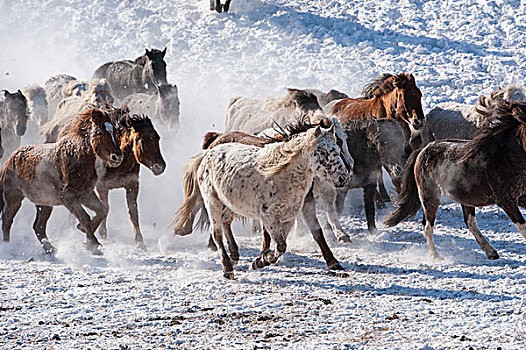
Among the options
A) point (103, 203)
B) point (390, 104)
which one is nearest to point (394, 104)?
point (390, 104)

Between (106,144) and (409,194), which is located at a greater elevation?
(106,144)

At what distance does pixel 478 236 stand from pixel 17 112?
9.94 metres

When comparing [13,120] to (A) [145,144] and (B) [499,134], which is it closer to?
(A) [145,144]

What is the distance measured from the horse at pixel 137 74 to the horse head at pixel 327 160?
31.8 feet

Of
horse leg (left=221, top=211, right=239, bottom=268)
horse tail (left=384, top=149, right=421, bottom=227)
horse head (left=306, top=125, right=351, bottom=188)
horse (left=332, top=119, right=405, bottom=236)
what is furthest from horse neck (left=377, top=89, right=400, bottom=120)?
horse head (left=306, top=125, right=351, bottom=188)

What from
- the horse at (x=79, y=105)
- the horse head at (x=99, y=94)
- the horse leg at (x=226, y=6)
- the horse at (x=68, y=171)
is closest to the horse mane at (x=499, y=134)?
the horse at (x=68, y=171)

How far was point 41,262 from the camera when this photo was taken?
27.2ft

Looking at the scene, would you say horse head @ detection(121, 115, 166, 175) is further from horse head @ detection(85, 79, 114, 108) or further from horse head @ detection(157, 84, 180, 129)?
horse head @ detection(157, 84, 180, 129)

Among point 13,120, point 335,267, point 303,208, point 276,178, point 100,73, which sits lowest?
point 335,267

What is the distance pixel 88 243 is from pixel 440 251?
448cm

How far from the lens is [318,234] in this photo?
287 inches

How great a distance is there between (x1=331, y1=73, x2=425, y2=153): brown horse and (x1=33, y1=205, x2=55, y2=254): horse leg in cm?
468

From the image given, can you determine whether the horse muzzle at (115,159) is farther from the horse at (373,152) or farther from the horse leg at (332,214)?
the horse at (373,152)

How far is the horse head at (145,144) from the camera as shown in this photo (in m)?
9.12
